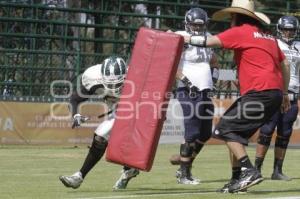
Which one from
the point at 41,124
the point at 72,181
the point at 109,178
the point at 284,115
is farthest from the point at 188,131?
the point at 41,124

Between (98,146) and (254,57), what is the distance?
185 cm

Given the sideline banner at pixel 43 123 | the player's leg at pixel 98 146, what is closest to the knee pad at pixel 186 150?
the player's leg at pixel 98 146

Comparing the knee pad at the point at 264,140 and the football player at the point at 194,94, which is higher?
the football player at the point at 194,94

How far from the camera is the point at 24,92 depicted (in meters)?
19.8

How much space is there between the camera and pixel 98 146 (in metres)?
8.74

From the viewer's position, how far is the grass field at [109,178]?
27.5ft

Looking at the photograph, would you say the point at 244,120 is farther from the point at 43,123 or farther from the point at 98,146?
the point at 43,123

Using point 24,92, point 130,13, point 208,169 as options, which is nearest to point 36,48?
point 24,92

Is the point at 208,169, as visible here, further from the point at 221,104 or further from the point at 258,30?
the point at 221,104

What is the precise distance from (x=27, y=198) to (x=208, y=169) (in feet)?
15.3

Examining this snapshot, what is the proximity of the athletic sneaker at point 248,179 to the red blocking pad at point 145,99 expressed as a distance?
2.91 ft

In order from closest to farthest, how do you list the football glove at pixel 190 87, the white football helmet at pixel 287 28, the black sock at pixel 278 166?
the football glove at pixel 190 87 < the black sock at pixel 278 166 < the white football helmet at pixel 287 28

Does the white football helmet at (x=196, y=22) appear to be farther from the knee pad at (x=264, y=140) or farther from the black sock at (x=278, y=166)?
the black sock at (x=278, y=166)

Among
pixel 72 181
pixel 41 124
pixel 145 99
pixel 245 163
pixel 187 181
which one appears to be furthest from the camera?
pixel 41 124
